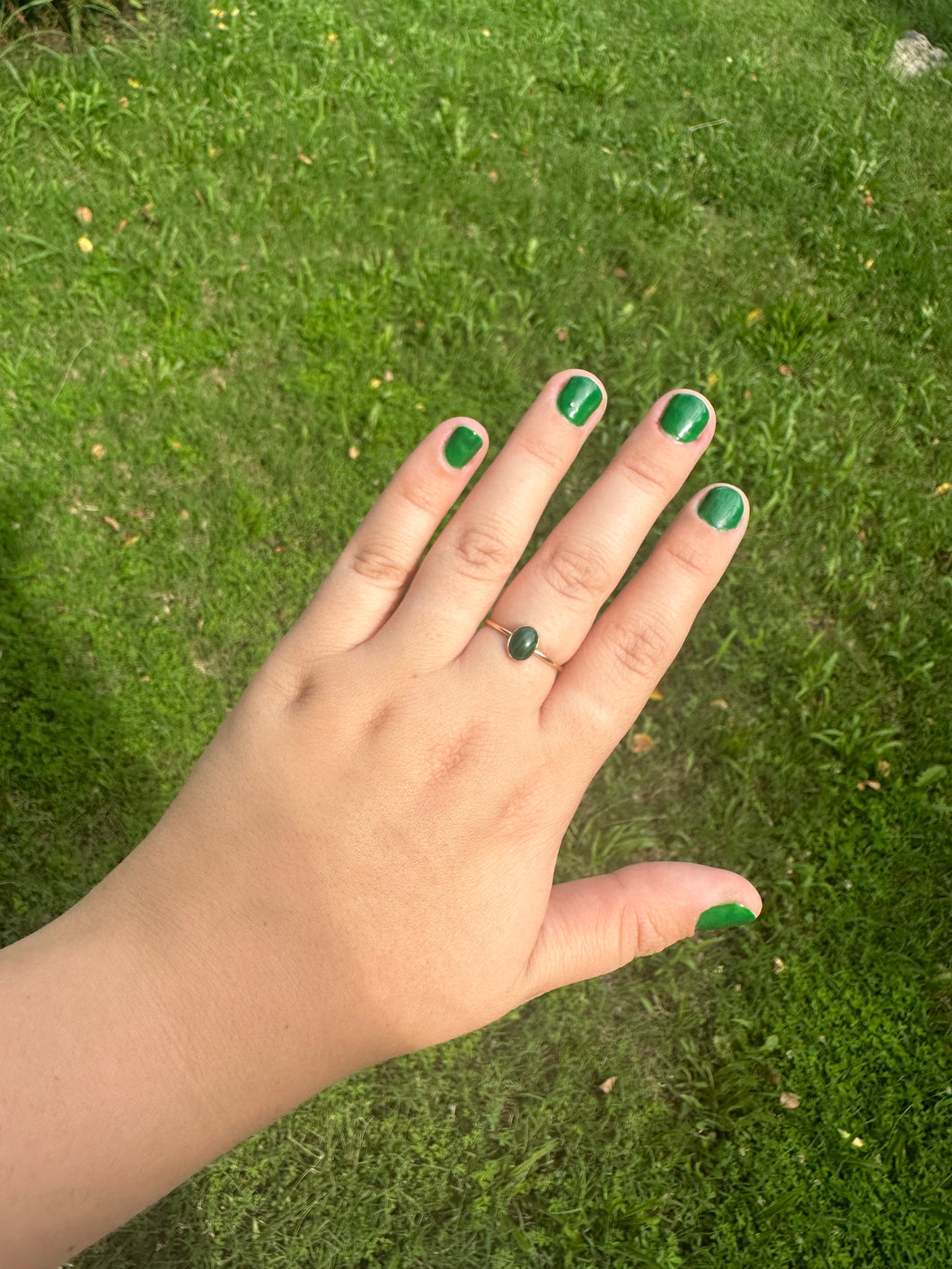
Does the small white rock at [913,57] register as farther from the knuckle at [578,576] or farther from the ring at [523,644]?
the ring at [523,644]

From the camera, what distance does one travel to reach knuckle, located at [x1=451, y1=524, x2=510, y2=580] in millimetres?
2316

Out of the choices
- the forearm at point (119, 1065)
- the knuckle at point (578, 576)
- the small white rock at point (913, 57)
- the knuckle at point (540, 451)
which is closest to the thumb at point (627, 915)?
the forearm at point (119, 1065)

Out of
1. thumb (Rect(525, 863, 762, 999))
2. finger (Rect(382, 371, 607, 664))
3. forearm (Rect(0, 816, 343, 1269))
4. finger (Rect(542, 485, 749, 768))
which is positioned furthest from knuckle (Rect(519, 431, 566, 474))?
forearm (Rect(0, 816, 343, 1269))

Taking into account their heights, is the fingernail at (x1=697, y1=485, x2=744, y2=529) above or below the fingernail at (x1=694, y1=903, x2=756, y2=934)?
above

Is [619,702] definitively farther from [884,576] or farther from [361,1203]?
[884,576]

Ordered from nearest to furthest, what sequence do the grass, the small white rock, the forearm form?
1. the forearm
2. the grass
3. the small white rock

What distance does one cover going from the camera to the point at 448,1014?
2.15 meters

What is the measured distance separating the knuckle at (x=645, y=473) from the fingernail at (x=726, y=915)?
1.05 meters

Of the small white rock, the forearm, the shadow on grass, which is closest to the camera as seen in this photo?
the forearm

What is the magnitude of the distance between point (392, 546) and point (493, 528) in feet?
0.90

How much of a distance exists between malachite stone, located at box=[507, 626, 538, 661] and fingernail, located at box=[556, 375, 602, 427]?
575 mm

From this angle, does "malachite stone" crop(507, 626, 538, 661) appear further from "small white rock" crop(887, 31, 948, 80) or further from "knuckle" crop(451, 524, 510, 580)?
"small white rock" crop(887, 31, 948, 80)

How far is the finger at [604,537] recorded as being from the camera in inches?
91.8

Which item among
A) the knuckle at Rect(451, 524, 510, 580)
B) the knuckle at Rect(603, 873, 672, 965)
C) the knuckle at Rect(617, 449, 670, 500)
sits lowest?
the knuckle at Rect(603, 873, 672, 965)
